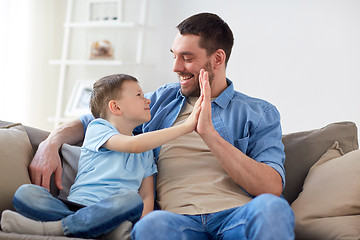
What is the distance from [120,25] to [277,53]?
4.47 ft

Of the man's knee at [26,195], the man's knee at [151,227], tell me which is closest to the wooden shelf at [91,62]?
the man's knee at [26,195]

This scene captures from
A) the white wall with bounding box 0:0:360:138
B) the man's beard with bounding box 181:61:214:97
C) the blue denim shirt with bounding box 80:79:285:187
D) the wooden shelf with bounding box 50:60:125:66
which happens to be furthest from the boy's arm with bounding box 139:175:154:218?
the wooden shelf with bounding box 50:60:125:66

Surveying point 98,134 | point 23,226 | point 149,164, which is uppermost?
point 98,134

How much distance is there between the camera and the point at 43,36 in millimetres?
4488

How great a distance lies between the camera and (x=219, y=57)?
6.74 ft

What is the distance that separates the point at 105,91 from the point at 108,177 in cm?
37

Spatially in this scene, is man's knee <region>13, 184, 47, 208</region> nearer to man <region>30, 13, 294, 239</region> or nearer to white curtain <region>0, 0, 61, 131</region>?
man <region>30, 13, 294, 239</region>

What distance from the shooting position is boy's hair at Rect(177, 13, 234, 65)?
2.01 m

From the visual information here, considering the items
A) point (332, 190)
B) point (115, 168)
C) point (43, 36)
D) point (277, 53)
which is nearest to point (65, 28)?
point (43, 36)

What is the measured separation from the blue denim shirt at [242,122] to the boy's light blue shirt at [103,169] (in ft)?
0.61

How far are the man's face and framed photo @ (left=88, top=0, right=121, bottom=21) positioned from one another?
244 cm

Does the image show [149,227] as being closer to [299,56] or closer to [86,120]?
[86,120]

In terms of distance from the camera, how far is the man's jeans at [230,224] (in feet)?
4.29

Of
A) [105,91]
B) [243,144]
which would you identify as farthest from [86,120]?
[243,144]
